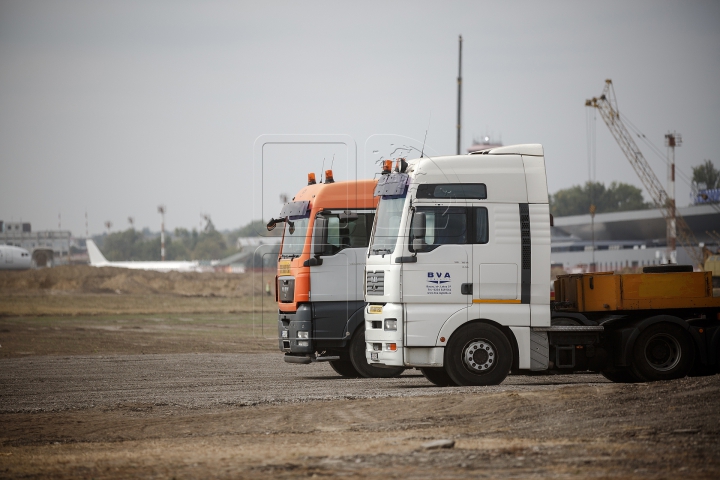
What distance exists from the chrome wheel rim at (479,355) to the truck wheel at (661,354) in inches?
102

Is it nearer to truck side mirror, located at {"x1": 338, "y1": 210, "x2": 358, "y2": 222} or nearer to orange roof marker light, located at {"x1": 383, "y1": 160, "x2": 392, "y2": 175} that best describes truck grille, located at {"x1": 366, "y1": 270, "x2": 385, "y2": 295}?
orange roof marker light, located at {"x1": 383, "y1": 160, "x2": 392, "y2": 175}

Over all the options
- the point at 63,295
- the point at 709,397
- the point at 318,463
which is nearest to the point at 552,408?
the point at 709,397

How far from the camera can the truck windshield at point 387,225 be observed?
1563cm

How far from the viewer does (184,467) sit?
31.3 ft

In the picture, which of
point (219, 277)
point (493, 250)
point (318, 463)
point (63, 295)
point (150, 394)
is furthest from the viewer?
point (219, 277)

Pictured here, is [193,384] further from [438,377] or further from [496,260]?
[496,260]

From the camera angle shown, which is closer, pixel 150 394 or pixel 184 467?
pixel 184 467

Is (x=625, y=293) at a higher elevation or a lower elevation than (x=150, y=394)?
higher

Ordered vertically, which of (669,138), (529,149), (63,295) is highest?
(669,138)

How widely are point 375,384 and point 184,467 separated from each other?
838 cm

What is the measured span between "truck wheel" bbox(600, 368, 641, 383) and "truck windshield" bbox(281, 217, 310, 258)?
627cm

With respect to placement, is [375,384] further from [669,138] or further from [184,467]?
[669,138]

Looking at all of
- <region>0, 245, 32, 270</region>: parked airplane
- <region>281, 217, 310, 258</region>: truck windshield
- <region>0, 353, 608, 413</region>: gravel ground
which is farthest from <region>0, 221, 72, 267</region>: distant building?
<region>281, 217, 310, 258</region>: truck windshield

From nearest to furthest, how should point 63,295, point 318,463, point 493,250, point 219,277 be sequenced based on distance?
point 318,463
point 493,250
point 63,295
point 219,277
